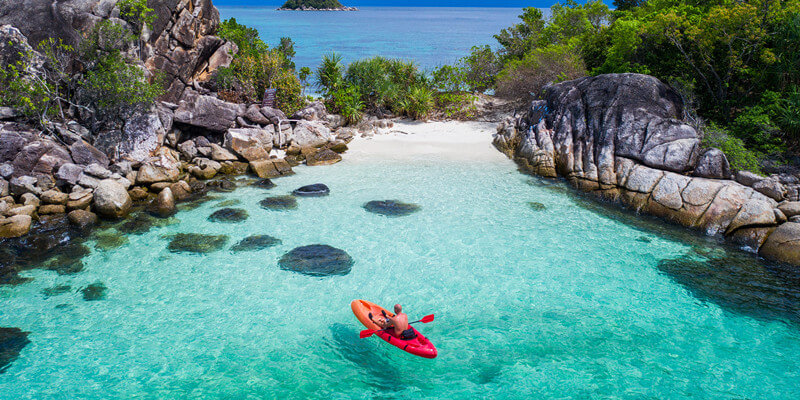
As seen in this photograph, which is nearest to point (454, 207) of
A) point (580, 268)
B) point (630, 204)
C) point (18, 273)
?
point (580, 268)

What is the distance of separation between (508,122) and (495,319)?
591 inches

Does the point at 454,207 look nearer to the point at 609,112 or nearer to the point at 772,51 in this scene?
the point at 609,112

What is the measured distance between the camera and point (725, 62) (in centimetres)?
1903

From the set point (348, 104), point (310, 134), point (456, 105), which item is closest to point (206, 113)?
point (310, 134)

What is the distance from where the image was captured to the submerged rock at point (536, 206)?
16.3 m

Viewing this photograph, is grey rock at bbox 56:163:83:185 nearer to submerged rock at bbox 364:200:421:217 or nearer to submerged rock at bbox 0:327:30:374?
submerged rock at bbox 0:327:30:374

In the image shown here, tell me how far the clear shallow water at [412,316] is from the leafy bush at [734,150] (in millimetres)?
4757

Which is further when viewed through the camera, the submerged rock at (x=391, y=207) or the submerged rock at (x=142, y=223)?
the submerged rock at (x=391, y=207)

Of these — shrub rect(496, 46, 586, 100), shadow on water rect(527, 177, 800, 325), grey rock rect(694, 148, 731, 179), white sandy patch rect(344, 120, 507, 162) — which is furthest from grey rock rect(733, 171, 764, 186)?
shrub rect(496, 46, 586, 100)

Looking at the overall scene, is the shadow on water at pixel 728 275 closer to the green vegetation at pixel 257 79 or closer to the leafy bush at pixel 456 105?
the leafy bush at pixel 456 105

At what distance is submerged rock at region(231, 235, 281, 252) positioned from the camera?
13469mm

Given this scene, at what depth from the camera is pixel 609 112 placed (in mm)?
18688

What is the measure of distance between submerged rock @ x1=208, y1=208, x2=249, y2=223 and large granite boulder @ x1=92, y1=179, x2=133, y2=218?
2891mm

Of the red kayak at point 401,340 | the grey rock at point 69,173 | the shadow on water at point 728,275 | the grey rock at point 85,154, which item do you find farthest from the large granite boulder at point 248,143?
the shadow on water at point 728,275
